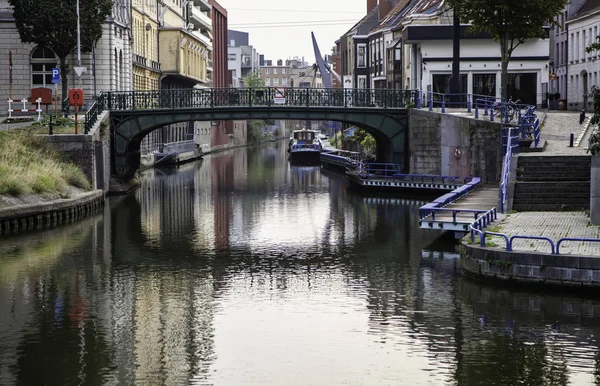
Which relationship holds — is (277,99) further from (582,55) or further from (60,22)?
(582,55)

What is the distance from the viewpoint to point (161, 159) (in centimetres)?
8588

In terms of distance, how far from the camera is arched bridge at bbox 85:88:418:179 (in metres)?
58.6

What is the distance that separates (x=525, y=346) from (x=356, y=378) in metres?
4.03

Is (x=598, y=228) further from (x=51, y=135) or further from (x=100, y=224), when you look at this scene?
(x=51, y=135)

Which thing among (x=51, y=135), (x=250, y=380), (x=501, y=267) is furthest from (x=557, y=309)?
(x=51, y=135)

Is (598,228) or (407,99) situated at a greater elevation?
(407,99)

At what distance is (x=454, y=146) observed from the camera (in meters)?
55.0

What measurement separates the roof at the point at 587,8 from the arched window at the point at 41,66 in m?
35.3

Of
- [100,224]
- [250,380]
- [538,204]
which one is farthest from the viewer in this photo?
[100,224]

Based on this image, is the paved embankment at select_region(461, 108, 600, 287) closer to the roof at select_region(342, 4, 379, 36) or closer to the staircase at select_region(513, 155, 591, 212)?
the staircase at select_region(513, 155, 591, 212)

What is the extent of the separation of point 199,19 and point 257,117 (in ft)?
209

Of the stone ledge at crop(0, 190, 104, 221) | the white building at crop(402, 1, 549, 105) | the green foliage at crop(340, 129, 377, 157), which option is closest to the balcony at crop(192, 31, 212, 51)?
the green foliage at crop(340, 129, 377, 157)

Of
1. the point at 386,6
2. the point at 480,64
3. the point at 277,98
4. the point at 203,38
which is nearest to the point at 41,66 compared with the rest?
the point at 277,98

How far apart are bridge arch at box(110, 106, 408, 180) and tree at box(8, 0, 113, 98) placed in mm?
8085
